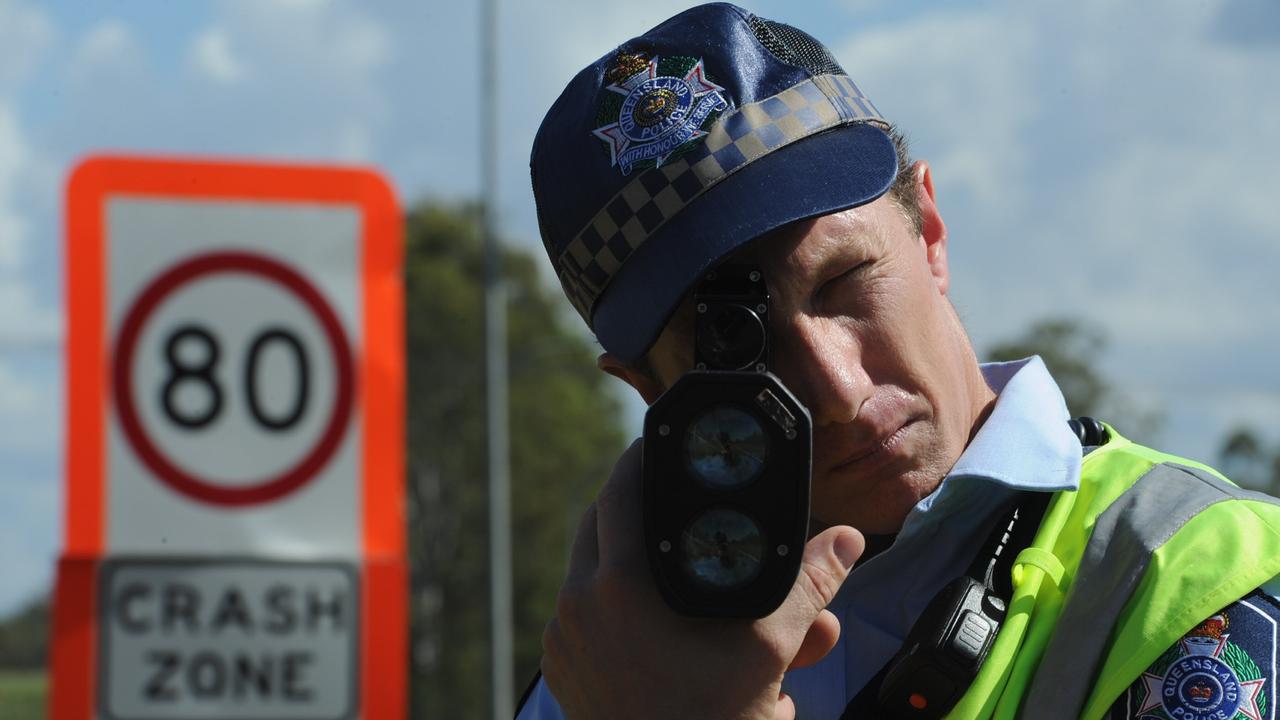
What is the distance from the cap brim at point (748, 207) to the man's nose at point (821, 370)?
12cm

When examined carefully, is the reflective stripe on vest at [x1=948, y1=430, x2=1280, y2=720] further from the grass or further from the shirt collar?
the grass

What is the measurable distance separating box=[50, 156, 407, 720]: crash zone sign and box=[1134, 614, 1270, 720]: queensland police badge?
268 centimetres

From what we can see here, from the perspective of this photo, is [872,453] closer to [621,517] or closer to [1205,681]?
[621,517]

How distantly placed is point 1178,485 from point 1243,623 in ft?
0.77

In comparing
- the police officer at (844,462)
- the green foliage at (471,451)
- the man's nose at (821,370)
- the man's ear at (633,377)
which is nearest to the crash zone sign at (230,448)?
the man's ear at (633,377)

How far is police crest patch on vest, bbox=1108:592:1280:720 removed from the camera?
173cm

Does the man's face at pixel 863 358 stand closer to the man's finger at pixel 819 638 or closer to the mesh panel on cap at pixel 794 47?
the mesh panel on cap at pixel 794 47

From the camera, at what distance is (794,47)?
7.33ft

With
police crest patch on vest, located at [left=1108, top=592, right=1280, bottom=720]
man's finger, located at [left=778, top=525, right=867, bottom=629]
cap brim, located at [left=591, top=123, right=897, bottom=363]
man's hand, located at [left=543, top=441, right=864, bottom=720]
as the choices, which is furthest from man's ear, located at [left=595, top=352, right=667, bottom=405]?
police crest patch on vest, located at [left=1108, top=592, right=1280, bottom=720]

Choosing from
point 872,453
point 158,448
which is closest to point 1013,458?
point 872,453

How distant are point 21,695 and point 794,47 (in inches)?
1472

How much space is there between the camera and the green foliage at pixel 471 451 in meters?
38.8

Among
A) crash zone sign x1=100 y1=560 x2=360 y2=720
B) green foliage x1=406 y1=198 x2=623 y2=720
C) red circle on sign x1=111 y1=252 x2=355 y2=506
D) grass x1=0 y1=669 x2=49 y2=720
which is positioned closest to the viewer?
crash zone sign x1=100 y1=560 x2=360 y2=720

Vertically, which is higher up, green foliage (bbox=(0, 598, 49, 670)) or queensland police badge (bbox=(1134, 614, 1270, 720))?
queensland police badge (bbox=(1134, 614, 1270, 720))
